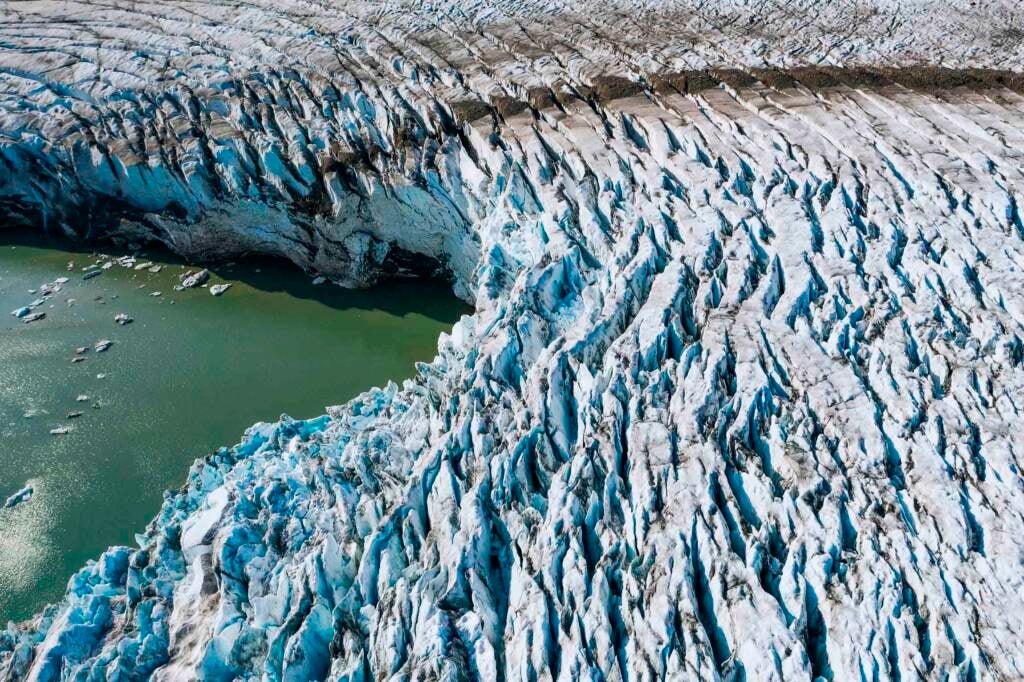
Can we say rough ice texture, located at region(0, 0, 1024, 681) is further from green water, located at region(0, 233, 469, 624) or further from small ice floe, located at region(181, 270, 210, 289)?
green water, located at region(0, 233, 469, 624)

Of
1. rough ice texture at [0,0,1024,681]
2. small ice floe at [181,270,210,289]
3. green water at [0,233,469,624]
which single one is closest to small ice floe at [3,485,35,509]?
green water at [0,233,469,624]

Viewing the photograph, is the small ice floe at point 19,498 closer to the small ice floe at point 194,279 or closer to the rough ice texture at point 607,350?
the rough ice texture at point 607,350

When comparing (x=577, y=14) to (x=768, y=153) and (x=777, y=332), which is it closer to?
(x=768, y=153)

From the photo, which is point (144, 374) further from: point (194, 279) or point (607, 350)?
point (607, 350)

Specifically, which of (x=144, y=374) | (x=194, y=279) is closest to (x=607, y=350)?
(x=144, y=374)

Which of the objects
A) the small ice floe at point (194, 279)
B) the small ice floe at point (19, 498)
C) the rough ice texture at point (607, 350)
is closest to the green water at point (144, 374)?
the small ice floe at point (19, 498)

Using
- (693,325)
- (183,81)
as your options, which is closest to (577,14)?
(183,81)
